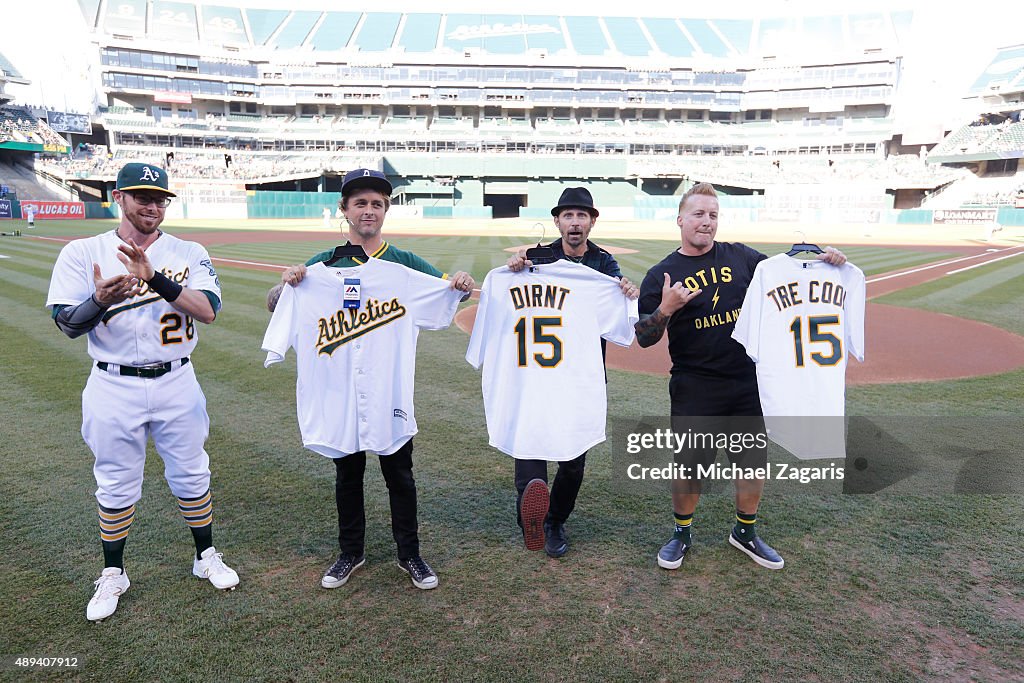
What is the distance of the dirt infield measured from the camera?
8957 millimetres

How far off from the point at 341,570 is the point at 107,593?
131 cm

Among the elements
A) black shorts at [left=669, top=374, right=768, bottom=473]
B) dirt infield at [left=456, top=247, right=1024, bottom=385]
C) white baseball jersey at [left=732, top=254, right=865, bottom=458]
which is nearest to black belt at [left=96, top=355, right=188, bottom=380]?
black shorts at [left=669, top=374, right=768, bottom=473]

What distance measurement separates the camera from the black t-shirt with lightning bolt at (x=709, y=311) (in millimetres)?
4016

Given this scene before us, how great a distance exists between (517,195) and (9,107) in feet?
166

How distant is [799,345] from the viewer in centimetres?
397

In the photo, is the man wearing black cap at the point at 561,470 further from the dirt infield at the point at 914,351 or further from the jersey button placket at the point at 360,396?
the dirt infield at the point at 914,351

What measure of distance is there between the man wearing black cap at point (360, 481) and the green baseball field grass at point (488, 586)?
129 millimetres

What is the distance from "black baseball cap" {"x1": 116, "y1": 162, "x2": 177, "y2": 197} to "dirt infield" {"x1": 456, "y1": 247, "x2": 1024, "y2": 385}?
7.08 m

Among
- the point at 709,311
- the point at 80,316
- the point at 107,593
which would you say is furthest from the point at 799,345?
the point at 107,593

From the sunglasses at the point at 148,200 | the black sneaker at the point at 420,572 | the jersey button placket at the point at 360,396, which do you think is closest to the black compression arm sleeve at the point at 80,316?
the sunglasses at the point at 148,200

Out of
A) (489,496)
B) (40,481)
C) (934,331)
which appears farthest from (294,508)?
(934,331)

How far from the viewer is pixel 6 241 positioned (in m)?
27.1

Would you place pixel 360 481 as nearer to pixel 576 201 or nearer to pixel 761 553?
pixel 576 201

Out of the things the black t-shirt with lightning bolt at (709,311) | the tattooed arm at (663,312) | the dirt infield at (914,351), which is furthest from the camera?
the dirt infield at (914,351)
